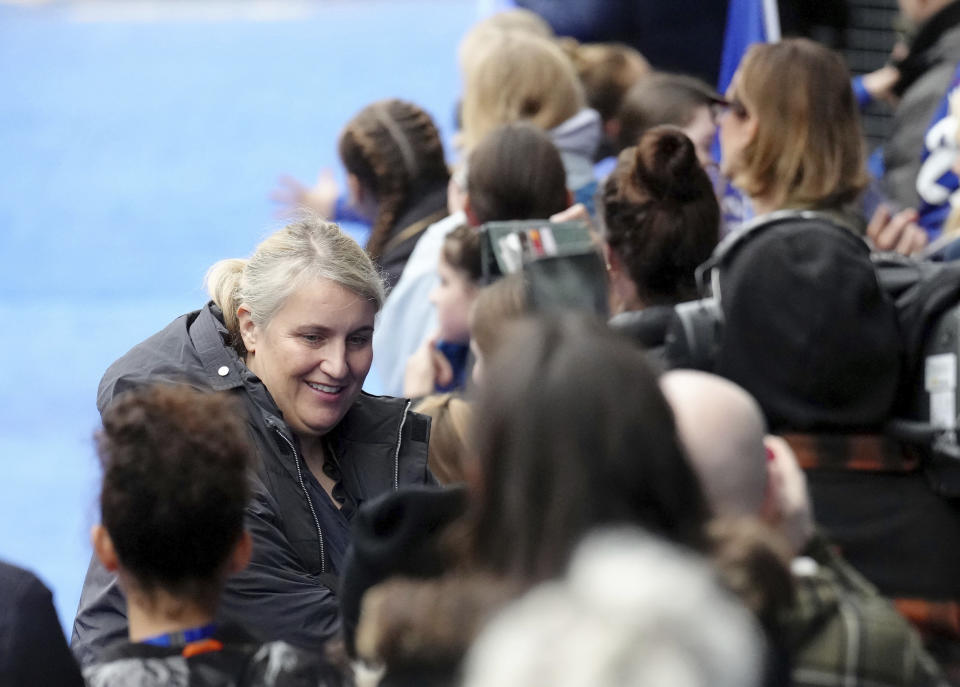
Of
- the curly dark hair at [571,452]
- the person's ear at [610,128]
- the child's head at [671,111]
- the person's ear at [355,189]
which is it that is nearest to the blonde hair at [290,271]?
the curly dark hair at [571,452]

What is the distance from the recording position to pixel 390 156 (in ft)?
14.8

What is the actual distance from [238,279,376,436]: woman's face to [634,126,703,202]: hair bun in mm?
716

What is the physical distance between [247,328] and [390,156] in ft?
5.48

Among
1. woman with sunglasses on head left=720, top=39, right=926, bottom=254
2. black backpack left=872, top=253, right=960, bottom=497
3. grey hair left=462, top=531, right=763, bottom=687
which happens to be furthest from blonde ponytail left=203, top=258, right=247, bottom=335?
grey hair left=462, top=531, right=763, bottom=687

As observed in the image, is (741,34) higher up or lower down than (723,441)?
lower down

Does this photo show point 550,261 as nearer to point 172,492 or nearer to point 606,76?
point 172,492

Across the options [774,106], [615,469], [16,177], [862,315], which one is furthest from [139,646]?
[16,177]

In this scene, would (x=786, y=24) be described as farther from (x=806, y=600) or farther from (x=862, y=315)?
(x=806, y=600)

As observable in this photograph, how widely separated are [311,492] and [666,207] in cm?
104

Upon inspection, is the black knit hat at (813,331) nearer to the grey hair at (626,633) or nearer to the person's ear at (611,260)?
the person's ear at (611,260)

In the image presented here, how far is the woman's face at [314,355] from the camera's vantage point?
113 inches

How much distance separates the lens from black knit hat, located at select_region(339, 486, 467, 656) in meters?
1.91

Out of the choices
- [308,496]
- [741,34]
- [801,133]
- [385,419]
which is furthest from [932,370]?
[741,34]

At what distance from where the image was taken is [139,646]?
190cm
